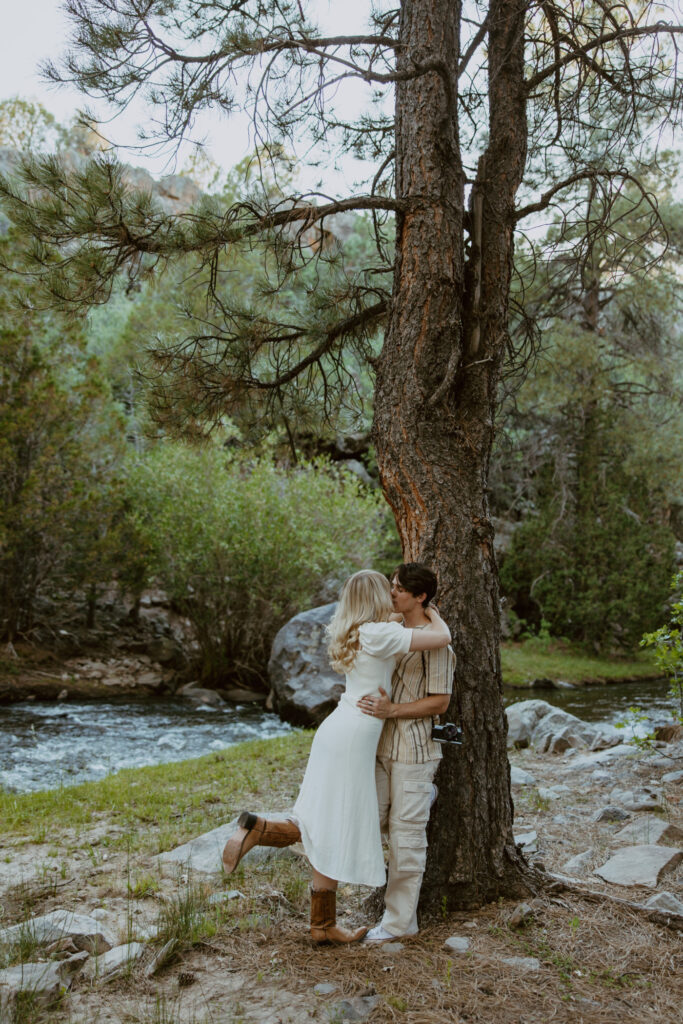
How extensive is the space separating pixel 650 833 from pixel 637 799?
1.03 m

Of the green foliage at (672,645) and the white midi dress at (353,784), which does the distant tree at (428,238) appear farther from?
the green foliage at (672,645)

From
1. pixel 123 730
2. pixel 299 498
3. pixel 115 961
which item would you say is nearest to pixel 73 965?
pixel 115 961

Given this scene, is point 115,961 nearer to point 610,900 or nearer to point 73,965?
point 73,965

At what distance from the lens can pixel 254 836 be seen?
3.71 m

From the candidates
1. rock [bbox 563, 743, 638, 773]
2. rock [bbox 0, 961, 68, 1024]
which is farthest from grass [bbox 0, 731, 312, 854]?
rock [bbox 563, 743, 638, 773]

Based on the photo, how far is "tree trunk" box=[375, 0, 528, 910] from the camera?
12.3ft

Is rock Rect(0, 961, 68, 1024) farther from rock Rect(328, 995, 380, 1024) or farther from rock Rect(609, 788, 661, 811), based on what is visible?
rock Rect(609, 788, 661, 811)

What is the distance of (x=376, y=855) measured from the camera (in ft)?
10.9

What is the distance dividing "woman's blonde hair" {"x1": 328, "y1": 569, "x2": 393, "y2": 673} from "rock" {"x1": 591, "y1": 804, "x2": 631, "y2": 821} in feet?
10.3

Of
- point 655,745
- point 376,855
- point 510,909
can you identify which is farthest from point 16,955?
point 655,745

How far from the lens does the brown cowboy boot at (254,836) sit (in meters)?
3.66

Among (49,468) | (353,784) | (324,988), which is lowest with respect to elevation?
(324,988)

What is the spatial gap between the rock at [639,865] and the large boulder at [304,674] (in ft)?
20.9

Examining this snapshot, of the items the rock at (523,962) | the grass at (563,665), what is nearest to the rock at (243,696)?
the grass at (563,665)
